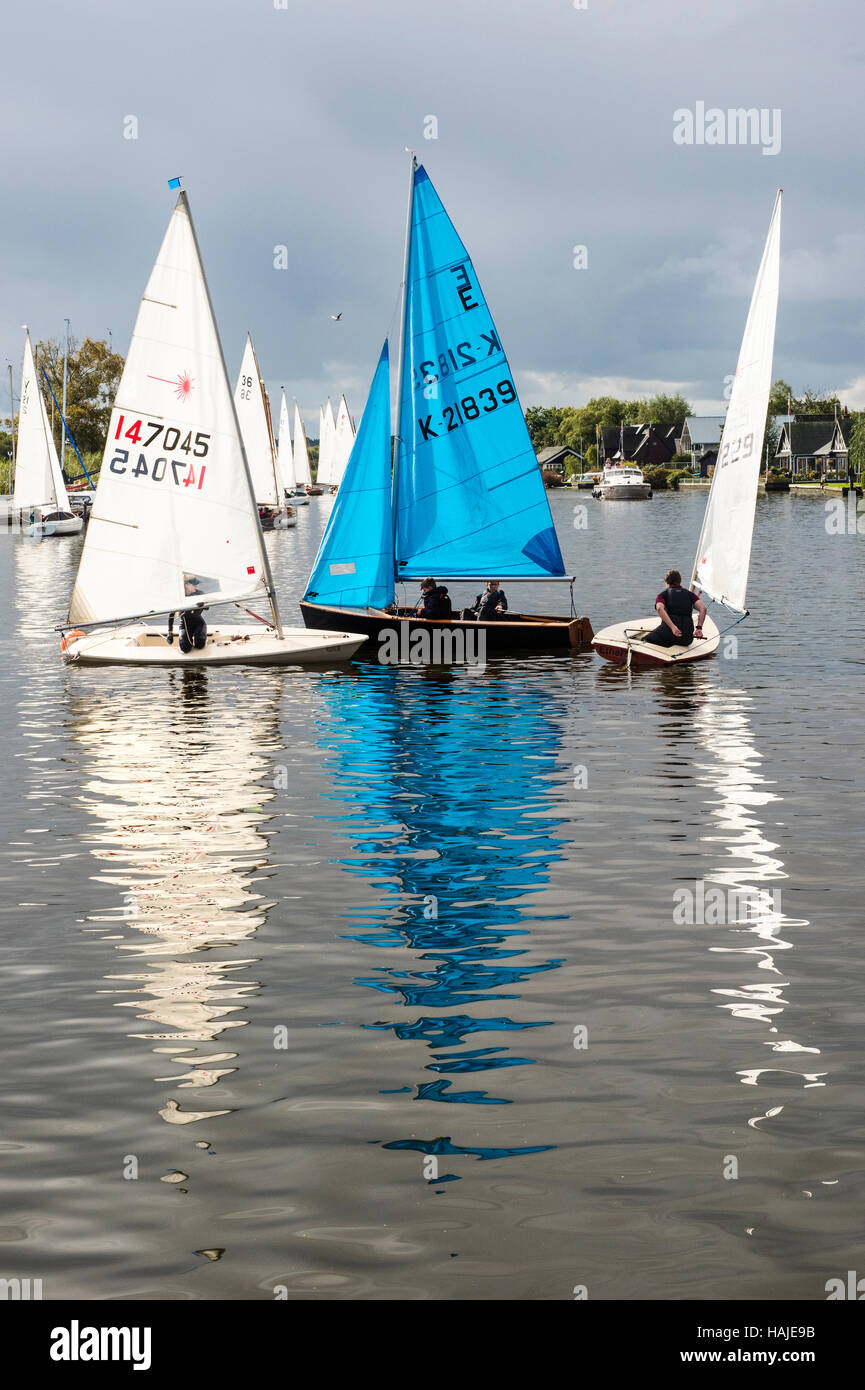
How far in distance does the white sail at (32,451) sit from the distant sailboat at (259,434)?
13.5 metres

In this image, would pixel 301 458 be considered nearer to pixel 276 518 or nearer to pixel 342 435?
pixel 342 435

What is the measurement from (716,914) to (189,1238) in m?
6.66

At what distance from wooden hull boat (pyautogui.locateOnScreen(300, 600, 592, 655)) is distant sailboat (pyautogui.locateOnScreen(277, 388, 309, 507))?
10539cm

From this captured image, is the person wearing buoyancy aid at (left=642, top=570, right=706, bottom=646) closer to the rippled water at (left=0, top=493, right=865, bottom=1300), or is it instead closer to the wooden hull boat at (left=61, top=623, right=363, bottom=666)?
the wooden hull boat at (left=61, top=623, right=363, bottom=666)

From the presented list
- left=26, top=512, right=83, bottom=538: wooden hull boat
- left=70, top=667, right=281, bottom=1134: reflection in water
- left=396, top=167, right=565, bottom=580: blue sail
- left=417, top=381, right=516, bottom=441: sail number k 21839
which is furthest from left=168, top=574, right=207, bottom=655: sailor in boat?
left=26, top=512, right=83, bottom=538: wooden hull boat

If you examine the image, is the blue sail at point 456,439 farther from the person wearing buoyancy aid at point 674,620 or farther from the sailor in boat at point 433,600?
the person wearing buoyancy aid at point 674,620

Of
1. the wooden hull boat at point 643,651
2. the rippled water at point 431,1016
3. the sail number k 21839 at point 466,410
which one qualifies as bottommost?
the rippled water at point 431,1016

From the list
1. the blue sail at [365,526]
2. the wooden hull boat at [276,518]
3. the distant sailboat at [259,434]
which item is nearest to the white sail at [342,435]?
the wooden hull boat at [276,518]

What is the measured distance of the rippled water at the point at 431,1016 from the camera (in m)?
6.76

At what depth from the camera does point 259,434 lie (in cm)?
9256

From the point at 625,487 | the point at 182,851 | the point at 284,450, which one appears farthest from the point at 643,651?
the point at 625,487

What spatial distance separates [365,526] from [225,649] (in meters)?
4.81

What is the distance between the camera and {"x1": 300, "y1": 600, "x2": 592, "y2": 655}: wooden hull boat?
31578 mm
